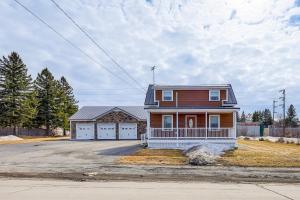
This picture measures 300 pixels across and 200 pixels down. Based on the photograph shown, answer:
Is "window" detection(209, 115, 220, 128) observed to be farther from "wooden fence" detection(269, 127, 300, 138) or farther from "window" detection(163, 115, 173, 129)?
"wooden fence" detection(269, 127, 300, 138)

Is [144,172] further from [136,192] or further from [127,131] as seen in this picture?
[127,131]

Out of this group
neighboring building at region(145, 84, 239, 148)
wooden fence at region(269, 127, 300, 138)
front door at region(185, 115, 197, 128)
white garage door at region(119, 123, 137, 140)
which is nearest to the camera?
neighboring building at region(145, 84, 239, 148)

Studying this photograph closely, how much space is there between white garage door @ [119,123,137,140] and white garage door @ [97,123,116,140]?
100 cm

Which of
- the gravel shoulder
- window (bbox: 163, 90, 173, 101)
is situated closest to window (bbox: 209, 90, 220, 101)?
window (bbox: 163, 90, 173, 101)

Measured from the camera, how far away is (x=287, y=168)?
20.3 m

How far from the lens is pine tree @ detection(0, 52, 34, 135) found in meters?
60.4

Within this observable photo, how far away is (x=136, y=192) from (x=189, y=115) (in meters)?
23.9

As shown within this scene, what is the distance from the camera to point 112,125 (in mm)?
57594

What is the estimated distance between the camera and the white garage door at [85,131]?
57.9 meters

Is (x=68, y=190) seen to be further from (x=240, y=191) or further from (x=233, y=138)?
(x=233, y=138)

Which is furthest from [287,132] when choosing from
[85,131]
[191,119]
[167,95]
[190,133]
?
[190,133]

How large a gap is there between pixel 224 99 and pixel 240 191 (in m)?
23.7

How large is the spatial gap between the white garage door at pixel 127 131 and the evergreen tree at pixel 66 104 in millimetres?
17868

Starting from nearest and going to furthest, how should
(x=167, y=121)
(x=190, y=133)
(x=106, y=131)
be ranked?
(x=190, y=133) < (x=167, y=121) < (x=106, y=131)
